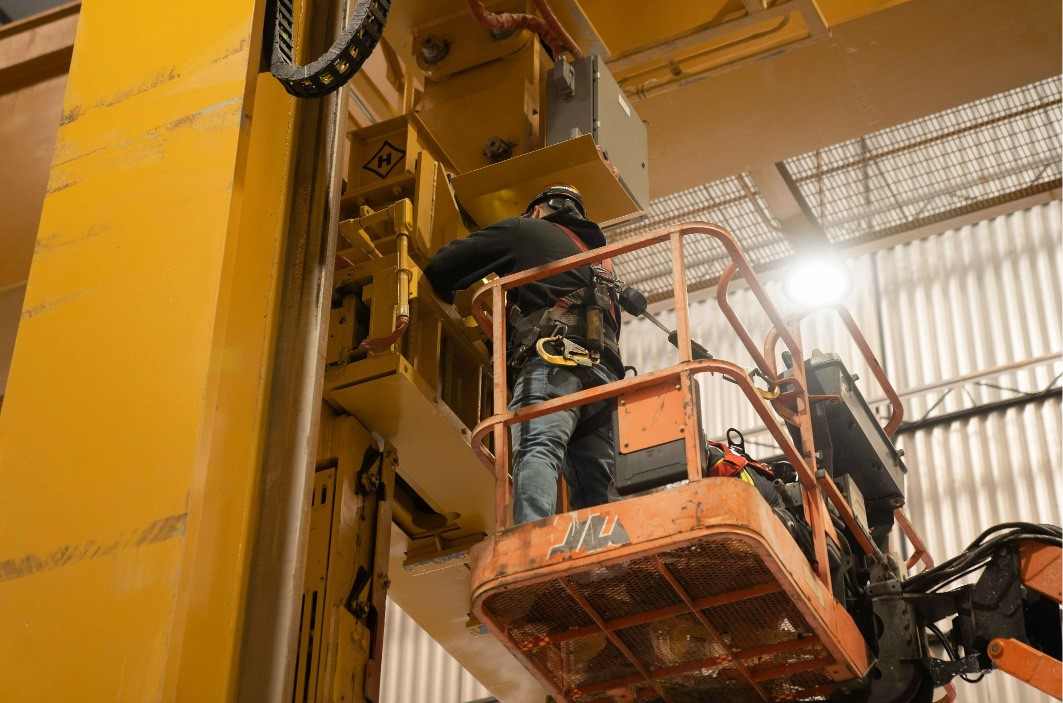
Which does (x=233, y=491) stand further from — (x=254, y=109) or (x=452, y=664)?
(x=452, y=664)

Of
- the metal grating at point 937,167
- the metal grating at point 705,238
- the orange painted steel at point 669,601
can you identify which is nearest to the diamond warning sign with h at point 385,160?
the orange painted steel at point 669,601

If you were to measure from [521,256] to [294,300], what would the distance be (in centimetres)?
127

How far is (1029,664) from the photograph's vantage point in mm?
5816

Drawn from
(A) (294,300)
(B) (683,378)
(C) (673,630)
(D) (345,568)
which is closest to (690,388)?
(B) (683,378)

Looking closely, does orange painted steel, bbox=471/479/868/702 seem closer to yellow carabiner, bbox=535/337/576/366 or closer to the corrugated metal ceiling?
yellow carabiner, bbox=535/337/576/366

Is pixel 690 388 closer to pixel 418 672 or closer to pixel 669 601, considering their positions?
pixel 669 601

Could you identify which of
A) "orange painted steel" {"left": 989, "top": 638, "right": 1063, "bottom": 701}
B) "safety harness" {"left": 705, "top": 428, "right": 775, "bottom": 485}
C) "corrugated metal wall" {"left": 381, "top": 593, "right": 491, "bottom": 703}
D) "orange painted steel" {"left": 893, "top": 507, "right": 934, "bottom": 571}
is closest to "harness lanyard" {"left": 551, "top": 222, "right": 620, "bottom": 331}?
"safety harness" {"left": 705, "top": 428, "right": 775, "bottom": 485}

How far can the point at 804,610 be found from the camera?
572 centimetres

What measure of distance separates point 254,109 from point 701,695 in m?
3.88

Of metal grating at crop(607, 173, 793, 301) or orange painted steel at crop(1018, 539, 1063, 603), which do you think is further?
metal grating at crop(607, 173, 793, 301)

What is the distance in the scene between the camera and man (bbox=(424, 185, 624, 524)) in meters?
6.17

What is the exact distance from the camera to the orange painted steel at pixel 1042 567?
5.98 m

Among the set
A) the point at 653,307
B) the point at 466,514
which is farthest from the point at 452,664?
the point at 466,514

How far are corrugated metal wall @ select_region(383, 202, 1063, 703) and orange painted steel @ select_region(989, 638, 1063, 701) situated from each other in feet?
23.2
